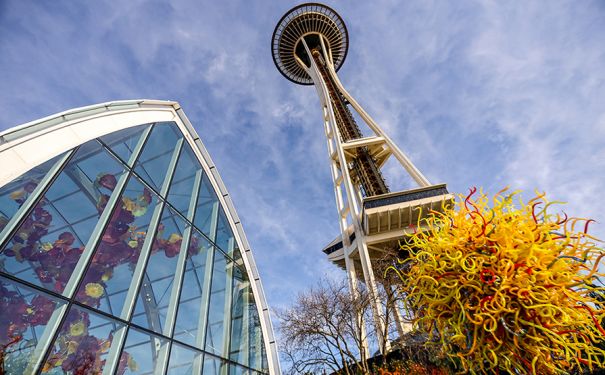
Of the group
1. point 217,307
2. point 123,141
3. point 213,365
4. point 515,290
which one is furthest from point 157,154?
point 515,290

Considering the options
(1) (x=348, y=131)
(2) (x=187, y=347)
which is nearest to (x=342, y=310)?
(2) (x=187, y=347)

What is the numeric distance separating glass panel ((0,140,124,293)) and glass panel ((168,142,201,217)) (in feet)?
6.95

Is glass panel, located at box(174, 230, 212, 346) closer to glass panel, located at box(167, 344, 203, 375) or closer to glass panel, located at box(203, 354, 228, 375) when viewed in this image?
glass panel, located at box(167, 344, 203, 375)

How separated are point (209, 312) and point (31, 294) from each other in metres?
4.47

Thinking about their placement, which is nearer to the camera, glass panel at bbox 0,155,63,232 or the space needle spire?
glass panel at bbox 0,155,63,232

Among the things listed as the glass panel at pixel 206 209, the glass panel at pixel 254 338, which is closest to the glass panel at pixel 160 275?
the glass panel at pixel 206 209

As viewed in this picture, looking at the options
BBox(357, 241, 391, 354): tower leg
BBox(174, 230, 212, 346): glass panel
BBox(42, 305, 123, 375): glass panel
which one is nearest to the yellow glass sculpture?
BBox(42, 305, 123, 375): glass panel

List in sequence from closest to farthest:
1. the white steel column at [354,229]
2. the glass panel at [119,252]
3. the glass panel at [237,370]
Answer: the glass panel at [119,252] → the glass panel at [237,370] → the white steel column at [354,229]

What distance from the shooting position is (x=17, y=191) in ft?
13.5

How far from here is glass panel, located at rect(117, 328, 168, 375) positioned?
15.7 ft

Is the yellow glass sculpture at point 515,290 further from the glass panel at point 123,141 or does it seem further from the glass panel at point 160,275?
the glass panel at point 123,141

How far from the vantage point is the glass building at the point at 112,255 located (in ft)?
12.6

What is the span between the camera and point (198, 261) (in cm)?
802

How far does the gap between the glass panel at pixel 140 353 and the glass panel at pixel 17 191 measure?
2.63 m
